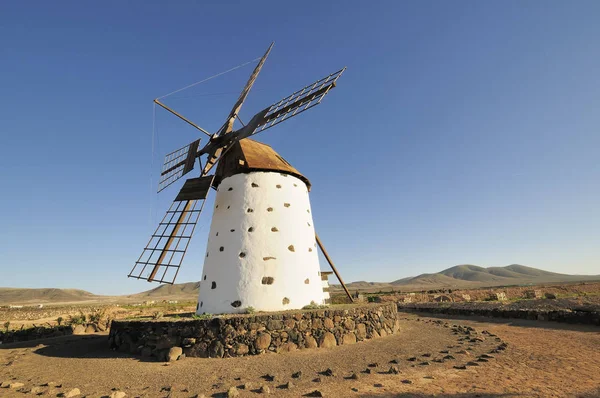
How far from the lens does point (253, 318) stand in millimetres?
8609

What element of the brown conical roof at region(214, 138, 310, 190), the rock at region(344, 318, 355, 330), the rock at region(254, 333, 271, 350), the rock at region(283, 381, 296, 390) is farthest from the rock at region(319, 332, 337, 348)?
the brown conical roof at region(214, 138, 310, 190)

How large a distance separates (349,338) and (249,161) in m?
7.81

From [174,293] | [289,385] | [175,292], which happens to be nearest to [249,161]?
[289,385]

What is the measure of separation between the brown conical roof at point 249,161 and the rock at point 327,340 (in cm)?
674

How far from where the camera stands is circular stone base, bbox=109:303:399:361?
27.7ft

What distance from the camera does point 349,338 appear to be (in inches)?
381

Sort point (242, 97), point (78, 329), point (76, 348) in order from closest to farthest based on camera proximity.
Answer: point (76, 348)
point (78, 329)
point (242, 97)

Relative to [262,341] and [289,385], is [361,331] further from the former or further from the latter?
[289,385]

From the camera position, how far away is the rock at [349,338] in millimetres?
9578

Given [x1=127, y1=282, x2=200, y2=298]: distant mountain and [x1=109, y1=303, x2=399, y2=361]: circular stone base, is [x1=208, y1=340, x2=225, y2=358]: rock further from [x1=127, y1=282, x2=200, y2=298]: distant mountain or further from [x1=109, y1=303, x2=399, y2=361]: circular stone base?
[x1=127, y1=282, x2=200, y2=298]: distant mountain

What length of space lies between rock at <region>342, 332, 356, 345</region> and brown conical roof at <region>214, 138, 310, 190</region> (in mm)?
6898

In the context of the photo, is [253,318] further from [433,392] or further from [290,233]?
[433,392]

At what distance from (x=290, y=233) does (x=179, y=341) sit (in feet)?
17.4

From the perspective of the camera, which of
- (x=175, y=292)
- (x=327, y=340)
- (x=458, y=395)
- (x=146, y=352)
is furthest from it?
(x=175, y=292)
